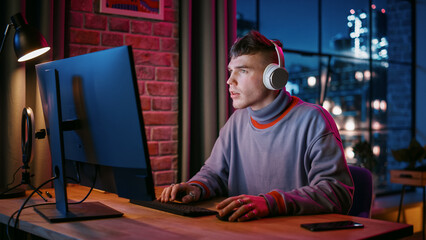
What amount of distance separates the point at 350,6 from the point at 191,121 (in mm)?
3365

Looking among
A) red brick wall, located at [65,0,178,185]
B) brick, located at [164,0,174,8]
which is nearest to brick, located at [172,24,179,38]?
red brick wall, located at [65,0,178,185]

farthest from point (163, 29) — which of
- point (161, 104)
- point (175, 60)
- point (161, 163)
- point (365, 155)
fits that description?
point (365, 155)

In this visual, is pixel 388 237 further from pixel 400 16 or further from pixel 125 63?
pixel 400 16

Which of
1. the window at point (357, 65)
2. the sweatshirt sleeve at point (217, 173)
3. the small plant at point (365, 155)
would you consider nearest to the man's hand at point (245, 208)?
the sweatshirt sleeve at point (217, 173)

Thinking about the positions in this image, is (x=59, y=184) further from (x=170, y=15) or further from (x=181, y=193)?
(x=170, y=15)

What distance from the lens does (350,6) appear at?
5.24m

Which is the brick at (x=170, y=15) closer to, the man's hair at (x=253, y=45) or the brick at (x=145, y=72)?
the brick at (x=145, y=72)

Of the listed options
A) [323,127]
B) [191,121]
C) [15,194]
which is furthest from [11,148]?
[323,127]

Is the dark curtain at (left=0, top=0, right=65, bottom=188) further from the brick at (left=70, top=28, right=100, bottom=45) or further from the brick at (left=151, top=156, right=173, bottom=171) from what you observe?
the brick at (left=151, top=156, right=173, bottom=171)

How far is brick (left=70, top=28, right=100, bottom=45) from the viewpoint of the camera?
7.35ft

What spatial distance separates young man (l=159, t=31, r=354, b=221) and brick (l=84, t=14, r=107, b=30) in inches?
33.2

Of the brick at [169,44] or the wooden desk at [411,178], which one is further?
the wooden desk at [411,178]

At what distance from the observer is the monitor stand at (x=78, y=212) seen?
1.27 m

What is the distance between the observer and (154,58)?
250 centimetres
